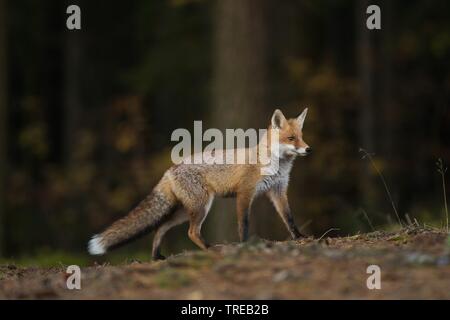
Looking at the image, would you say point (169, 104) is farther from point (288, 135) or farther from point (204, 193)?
point (204, 193)

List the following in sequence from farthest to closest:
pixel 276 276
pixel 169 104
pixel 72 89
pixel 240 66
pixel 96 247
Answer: pixel 169 104
pixel 72 89
pixel 240 66
pixel 96 247
pixel 276 276

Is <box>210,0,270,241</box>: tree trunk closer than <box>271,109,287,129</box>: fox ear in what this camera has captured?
No

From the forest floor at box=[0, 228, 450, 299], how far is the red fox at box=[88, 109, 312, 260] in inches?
72.9

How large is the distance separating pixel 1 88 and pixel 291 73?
7845mm

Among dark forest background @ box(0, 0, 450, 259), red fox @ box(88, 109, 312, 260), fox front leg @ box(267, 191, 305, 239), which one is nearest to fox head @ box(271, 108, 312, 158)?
red fox @ box(88, 109, 312, 260)

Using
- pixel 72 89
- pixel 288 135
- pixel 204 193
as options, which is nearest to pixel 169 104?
pixel 72 89

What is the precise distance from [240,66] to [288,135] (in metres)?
4.05

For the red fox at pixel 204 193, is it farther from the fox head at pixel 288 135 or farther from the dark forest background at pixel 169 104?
the dark forest background at pixel 169 104

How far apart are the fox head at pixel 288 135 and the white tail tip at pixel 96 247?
252 cm

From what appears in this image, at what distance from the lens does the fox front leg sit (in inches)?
343

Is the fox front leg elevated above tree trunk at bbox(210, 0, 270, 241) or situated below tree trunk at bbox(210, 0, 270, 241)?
below

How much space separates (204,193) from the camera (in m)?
8.88

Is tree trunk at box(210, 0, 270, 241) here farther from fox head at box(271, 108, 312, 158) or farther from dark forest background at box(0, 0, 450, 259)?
fox head at box(271, 108, 312, 158)

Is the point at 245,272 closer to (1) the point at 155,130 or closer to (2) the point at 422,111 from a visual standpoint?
(2) the point at 422,111
